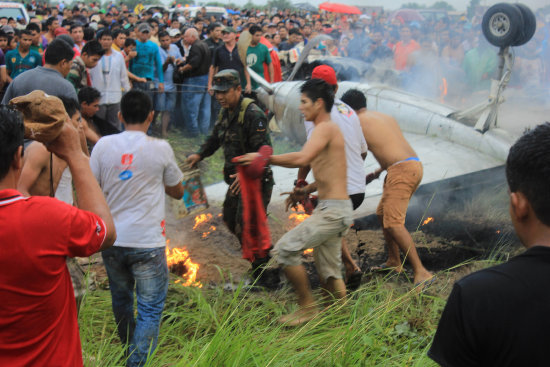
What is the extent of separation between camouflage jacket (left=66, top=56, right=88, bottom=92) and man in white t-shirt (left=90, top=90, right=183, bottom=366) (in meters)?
3.98

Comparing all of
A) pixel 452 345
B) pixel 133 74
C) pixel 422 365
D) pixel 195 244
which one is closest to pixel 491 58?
pixel 133 74

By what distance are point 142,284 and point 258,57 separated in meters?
7.11

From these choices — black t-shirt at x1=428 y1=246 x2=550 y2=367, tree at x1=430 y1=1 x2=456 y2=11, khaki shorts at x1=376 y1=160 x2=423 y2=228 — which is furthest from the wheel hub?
tree at x1=430 y1=1 x2=456 y2=11

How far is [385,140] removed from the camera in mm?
4914

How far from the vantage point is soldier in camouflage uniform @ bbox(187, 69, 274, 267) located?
4.66m

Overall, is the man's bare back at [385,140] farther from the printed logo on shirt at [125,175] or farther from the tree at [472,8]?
the tree at [472,8]

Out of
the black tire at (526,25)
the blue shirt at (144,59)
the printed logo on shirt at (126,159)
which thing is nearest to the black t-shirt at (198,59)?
the blue shirt at (144,59)

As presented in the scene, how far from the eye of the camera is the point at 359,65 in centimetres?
1022

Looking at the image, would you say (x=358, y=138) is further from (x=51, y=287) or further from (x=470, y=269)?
(x=51, y=287)

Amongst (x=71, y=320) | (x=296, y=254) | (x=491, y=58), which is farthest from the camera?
(x=491, y=58)

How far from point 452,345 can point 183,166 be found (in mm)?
4058

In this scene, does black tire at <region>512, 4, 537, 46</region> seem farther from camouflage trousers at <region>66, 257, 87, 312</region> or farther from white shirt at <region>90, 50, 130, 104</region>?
camouflage trousers at <region>66, 257, 87, 312</region>

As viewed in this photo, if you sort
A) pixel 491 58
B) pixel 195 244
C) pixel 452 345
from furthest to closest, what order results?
pixel 491 58
pixel 195 244
pixel 452 345

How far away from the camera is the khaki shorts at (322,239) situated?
3.88m
